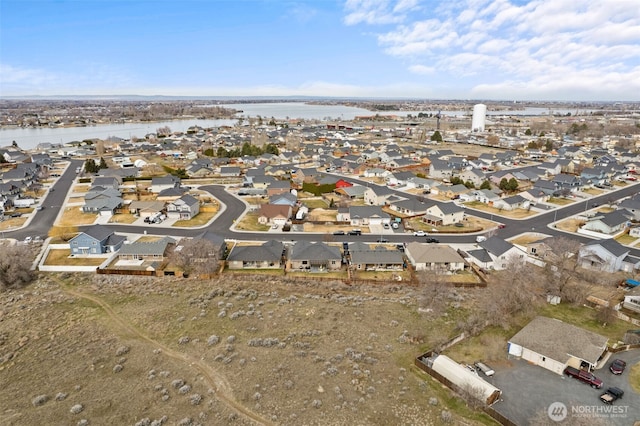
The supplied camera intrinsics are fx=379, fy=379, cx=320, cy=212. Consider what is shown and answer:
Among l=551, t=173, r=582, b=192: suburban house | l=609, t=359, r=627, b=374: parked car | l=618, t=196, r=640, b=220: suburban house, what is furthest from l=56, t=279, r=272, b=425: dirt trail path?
l=551, t=173, r=582, b=192: suburban house

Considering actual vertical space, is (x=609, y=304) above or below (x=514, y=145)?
below

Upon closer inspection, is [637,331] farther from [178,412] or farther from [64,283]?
[64,283]

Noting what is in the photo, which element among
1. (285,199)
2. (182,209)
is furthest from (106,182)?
(285,199)

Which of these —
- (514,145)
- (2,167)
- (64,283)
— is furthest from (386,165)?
(2,167)

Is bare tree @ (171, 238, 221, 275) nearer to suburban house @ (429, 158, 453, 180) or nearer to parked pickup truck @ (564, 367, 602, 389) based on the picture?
parked pickup truck @ (564, 367, 602, 389)

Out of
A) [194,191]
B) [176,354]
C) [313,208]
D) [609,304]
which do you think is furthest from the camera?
[194,191]

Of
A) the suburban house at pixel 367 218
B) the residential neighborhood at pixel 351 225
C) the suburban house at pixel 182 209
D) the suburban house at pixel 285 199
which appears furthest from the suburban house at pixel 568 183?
the suburban house at pixel 182 209

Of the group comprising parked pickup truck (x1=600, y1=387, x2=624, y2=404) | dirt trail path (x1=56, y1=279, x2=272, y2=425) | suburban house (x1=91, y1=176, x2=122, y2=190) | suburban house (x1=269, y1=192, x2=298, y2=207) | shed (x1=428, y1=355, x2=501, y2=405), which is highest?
suburban house (x1=91, y1=176, x2=122, y2=190)
